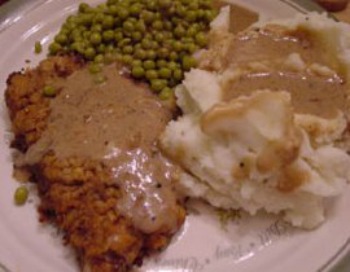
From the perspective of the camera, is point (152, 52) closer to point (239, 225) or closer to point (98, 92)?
point (98, 92)

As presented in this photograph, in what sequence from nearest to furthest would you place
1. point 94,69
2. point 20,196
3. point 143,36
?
point 20,196, point 94,69, point 143,36

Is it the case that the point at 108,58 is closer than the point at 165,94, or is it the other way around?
the point at 165,94

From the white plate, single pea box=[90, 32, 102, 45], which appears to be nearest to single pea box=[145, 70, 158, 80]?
single pea box=[90, 32, 102, 45]

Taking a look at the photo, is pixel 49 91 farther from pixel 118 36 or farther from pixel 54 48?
pixel 118 36

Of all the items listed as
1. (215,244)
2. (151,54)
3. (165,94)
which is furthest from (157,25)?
(215,244)

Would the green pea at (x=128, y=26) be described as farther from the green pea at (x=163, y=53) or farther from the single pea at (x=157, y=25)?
the green pea at (x=163, y=53)

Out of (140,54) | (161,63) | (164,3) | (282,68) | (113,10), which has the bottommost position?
(282,68)

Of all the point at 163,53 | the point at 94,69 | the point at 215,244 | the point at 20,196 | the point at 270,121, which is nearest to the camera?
the point at 270,121
